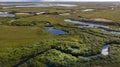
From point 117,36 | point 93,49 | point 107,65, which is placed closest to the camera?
point 107,65

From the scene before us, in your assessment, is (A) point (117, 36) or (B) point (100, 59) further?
(A) point (117, 36)

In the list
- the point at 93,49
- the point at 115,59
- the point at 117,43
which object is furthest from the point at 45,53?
the point at 117,43

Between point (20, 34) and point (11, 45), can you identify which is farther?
point (20, 34)

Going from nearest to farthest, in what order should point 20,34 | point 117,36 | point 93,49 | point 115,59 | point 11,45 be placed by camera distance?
point 115,59
point 93,49
point 11,45
point 117,36
point 20,34

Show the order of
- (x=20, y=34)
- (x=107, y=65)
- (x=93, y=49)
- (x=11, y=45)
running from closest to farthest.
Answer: (x=107, y=65)
(x=93, y=49)
(x=11, y=45)
(x=20, y=34)

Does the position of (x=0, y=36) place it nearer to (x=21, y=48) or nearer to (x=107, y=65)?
(x=21, y=48)

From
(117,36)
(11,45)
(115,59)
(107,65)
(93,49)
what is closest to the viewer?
(107,65)

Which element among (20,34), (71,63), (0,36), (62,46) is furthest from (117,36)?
(0,36)

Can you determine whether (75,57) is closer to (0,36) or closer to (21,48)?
(21,48)
